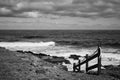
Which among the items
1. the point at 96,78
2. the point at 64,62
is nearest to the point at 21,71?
the point at 96,78

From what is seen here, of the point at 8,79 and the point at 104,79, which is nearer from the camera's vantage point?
the point at 8,79

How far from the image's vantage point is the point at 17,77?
6.07 metres

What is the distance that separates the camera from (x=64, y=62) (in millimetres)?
16203

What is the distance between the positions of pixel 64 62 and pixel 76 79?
9799 mm

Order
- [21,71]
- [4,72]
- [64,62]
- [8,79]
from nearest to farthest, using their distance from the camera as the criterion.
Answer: [8,79] < [4,72] < [21,71] < [64,62]

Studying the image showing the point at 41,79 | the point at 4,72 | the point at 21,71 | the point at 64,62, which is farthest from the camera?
the point at 64,62

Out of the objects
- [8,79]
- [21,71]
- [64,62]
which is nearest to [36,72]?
[21,71]

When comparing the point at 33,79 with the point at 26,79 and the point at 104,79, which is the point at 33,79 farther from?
the point at 104,79

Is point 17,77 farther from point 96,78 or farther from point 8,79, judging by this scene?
point 96,78

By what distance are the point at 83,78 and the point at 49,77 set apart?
77.2 inches

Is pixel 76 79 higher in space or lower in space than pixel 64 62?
higher

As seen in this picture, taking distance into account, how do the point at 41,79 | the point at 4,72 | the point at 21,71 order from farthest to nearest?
1. the point at 21,71
2. the point at 4,72
3. the point at 41,79

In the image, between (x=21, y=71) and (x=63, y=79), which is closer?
(x=63, y=79)

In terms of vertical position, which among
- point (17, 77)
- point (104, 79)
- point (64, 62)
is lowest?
point (64, 62)
